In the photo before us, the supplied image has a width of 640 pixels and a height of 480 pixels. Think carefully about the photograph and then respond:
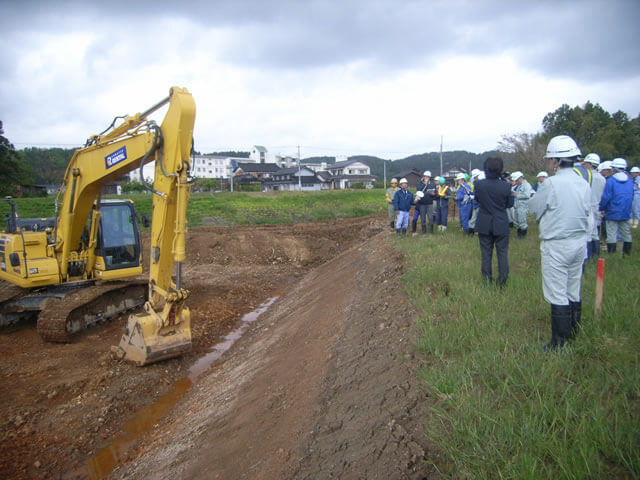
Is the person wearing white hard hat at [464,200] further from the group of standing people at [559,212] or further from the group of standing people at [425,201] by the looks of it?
the group of standing people at [425,201]

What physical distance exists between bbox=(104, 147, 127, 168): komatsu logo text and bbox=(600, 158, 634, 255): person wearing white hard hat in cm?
836

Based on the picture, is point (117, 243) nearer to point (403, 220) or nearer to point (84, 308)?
point (84, 308)

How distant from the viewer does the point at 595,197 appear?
652 centimetres

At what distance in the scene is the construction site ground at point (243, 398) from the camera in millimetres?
3121

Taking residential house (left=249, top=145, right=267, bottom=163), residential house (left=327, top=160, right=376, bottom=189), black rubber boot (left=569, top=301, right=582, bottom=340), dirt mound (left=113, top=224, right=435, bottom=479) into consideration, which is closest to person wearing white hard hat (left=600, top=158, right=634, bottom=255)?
dirt mound (left=113, top=224, right=435, bottom=479)

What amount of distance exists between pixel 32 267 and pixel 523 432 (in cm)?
922

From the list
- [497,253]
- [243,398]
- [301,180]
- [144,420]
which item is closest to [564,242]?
[497,253]

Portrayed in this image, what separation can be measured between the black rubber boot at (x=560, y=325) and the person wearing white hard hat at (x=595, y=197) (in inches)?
106

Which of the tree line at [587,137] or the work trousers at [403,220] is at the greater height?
the tree line at [587,137]

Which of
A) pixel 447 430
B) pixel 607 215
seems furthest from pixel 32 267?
pixel 607 215

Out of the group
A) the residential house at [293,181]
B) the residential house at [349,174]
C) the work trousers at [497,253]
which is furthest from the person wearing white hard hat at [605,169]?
the residential house at [349,174]

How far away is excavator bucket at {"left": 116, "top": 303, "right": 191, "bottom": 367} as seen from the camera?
6289 mm

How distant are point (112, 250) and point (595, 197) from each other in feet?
30.5

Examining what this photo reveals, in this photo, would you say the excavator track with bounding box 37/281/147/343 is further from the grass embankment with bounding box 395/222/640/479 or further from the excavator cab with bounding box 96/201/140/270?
the grass embankment with bounding box 395/222/640/479
